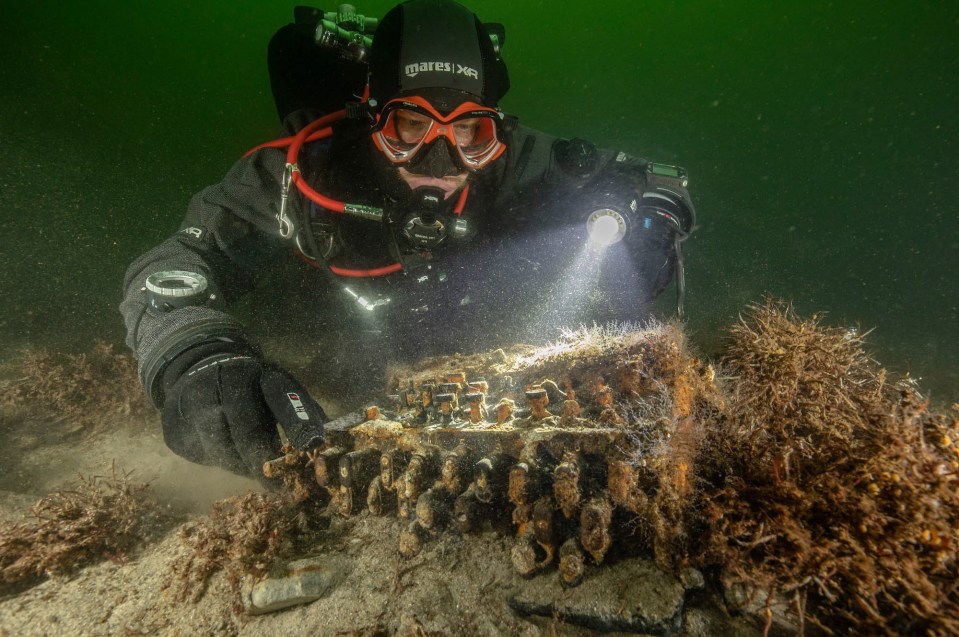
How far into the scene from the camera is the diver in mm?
2965

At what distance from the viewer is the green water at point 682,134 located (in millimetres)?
13758

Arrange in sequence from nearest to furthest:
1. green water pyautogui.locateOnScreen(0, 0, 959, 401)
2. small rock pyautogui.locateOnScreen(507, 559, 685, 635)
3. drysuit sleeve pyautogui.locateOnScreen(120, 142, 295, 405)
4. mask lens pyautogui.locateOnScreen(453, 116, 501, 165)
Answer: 1. small rock pyautogui.locateOnScreen(507, 559, 685, 635)
2. drysuit sleeve pyautogui.locateOnScreen(120, 142, 295, 405)
3. mask lens pyautogui.locateOnScreen(453, 116, 501, 165)
4. green water pyautogui.locateOnScreen(0, 0, 959, 401)

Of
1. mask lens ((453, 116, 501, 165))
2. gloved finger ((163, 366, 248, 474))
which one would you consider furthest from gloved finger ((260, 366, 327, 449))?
mask lens ((453, 116, 501, 165))

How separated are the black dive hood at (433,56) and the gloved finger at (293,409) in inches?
109

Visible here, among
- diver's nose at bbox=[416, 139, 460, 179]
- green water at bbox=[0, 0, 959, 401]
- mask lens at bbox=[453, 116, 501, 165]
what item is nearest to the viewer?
diver's nose at bbox=[416, 139, 460, 179]

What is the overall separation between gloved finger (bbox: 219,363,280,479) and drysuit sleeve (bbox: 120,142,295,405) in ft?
1.89

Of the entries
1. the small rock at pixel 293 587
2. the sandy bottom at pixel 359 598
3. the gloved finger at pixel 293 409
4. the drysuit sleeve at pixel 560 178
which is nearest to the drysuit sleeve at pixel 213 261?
the gloved finger at pixel 293 409

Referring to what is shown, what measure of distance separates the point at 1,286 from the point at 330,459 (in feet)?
48.1

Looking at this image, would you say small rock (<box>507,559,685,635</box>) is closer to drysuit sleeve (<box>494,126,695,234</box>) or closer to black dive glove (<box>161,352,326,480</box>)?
black dive glove (<box>161,352,326,480</box>)

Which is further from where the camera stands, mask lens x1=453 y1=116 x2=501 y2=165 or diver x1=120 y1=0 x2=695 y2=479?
mask lens x1=453 y1=116 x2=501 y2=165

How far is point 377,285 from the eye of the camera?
4.65 meters

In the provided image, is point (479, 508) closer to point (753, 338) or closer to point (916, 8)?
point (753, 338)

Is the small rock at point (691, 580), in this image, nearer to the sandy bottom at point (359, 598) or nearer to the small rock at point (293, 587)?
the sandy bottom at point (359, 598)

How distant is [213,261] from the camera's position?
4.30 m
